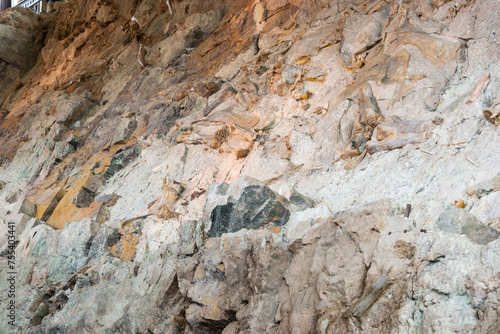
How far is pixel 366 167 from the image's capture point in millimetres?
7496

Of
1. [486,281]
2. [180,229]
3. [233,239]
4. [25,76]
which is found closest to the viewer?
[486,281]

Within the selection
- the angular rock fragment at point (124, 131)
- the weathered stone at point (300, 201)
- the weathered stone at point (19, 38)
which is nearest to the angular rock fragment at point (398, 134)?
the weathered stone at point (300, 201)

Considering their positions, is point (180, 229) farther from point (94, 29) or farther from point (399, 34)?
point (94, 29)

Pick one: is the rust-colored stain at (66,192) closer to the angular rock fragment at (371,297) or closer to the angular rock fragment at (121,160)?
the angular rock fragment at (121,160)

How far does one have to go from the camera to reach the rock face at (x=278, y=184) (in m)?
4.94

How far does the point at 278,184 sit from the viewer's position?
28.9 feet

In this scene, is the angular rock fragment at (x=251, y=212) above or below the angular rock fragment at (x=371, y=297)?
below

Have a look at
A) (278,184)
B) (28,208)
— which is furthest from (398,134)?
(28,208)

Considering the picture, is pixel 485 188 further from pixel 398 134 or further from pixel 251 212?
→ pixel 251 212

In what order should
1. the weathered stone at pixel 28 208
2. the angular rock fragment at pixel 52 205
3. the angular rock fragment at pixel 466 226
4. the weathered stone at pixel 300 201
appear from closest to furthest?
the angular rock fragment at pixel 466 226
the weathered stone at pixel 300 201
the angular rock fragment at pixel 52 205
the weathered stone at pixel 28 208

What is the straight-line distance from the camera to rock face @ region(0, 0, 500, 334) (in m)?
4.94

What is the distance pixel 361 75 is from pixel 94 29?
19.3 m

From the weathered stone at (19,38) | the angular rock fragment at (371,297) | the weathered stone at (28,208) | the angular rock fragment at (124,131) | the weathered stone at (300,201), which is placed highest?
the weathered stone at (19,38)

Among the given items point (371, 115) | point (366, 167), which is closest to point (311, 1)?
point (371, 115)
